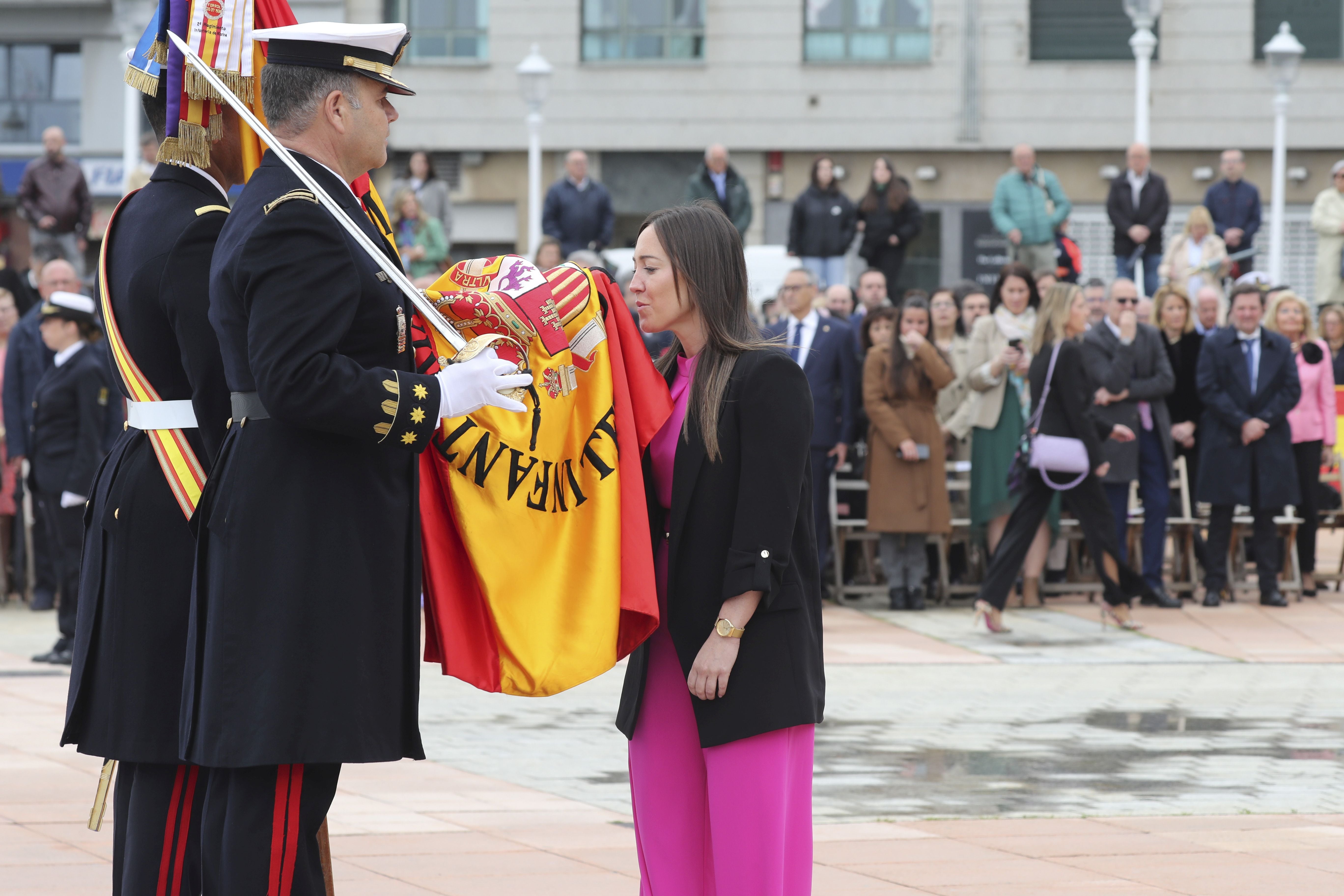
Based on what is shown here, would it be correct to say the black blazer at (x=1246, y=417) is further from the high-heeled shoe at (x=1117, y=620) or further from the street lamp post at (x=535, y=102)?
the street lamp post at (x=535, y=102)

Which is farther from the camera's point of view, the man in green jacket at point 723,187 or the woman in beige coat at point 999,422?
the man in green jacket at point 723,187

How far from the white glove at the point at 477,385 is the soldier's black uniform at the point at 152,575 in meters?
0.56

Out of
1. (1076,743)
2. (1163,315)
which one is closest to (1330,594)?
(1163,315)

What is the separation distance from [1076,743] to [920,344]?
4889 mm

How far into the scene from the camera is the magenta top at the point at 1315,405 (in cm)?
1316

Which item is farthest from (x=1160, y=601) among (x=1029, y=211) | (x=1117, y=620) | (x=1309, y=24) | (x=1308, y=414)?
(x=1309, y=24)

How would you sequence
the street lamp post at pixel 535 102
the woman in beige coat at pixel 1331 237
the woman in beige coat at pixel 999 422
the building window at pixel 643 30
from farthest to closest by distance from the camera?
the building window at pixel 643 30, the street lamp post at pixel 535 102, the woman in beige coat at pixel 1331 237, the woman in beige coat at pixel 999 422

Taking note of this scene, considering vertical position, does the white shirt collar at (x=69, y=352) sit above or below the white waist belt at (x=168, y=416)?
above

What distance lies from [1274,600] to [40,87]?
2451cm

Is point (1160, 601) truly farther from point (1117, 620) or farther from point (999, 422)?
point (999, 422)

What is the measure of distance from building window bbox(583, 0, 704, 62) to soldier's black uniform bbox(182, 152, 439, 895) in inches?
1003

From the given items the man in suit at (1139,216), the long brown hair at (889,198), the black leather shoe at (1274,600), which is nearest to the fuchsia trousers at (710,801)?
the black leather shoe at (1274,600)

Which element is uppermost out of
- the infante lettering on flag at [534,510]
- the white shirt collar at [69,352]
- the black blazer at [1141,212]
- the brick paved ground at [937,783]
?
the black blazer at [1141,212]

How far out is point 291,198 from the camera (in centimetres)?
355
